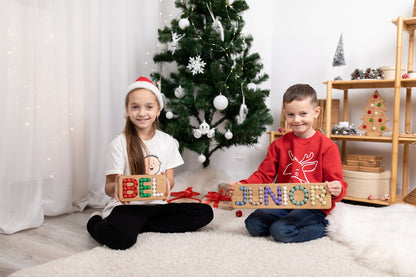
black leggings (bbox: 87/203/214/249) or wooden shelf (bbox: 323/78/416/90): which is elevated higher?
wooden shelf (bbox: 323/78/416/90)

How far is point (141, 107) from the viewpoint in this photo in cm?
157

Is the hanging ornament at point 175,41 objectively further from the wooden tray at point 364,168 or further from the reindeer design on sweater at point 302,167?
the wooden tray at point 364,168

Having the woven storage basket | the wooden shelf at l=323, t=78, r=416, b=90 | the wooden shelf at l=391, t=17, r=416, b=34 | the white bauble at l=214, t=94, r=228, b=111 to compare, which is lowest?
the woven storage basket

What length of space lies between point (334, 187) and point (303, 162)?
0.22 metres

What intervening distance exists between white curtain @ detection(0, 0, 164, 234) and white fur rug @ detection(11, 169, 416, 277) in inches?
26.1

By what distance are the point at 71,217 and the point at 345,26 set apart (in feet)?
7.40

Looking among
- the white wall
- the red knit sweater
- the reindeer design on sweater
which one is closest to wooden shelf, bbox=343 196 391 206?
the white wall

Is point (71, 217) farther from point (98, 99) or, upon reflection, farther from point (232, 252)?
point (232, 252)

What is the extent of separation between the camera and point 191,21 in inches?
86.3

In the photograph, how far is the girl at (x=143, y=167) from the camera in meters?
1.52

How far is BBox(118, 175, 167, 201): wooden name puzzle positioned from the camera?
1395mm

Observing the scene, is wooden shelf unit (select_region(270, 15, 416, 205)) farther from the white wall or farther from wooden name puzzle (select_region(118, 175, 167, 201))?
wooden name puzzle (select_region(118, 175, 167, 201))

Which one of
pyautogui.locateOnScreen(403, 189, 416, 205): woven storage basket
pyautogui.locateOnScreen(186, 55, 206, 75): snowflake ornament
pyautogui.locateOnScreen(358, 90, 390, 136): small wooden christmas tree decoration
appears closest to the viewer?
pyautogui.locateOnScreen(403, 189, 416, 205): woven storage basket

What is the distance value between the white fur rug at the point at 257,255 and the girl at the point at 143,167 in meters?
0.07
